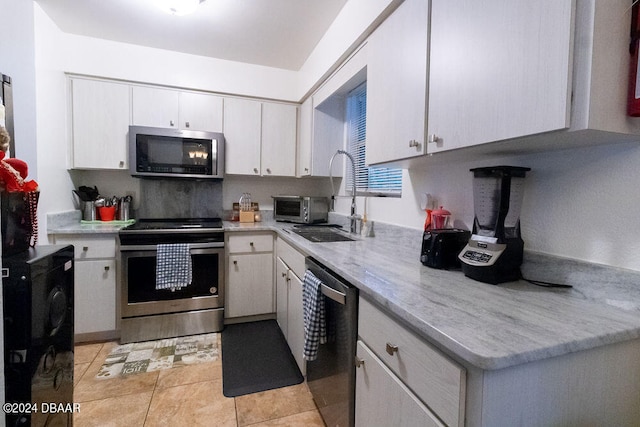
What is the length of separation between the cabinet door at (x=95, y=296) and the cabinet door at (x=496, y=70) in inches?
97.9

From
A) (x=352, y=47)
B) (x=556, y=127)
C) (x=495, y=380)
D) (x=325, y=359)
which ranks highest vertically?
(x=352, y=47)

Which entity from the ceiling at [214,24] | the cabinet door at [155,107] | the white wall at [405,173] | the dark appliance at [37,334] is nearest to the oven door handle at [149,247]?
the white wall at [405,173]

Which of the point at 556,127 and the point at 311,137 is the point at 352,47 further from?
the point at 556,127

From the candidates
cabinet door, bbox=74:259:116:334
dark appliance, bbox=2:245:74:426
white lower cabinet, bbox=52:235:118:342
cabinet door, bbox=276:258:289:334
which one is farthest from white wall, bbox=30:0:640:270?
dark appliance, bbox=2:245:74:426

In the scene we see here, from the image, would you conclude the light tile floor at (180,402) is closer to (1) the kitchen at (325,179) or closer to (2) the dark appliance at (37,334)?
(2) the dark appliance at (37,334)

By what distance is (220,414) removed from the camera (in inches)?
61.4

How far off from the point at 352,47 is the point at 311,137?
101 centimetres

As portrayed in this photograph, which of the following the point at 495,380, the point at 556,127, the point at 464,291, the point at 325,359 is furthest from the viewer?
the point at 325,359

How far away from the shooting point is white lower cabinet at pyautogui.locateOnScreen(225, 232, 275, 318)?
255cm

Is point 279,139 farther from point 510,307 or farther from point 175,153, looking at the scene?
point 510,307

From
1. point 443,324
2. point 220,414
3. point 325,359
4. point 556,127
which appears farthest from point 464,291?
point 220,414

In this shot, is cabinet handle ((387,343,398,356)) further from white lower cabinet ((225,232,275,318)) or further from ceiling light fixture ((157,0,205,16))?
ceiling light fixture ((157,0,205,16))

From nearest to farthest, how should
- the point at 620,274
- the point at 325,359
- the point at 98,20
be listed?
1. the point at 620,274
2. the point at 325,359
3. the point at 98,20

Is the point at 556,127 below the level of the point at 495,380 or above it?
above
